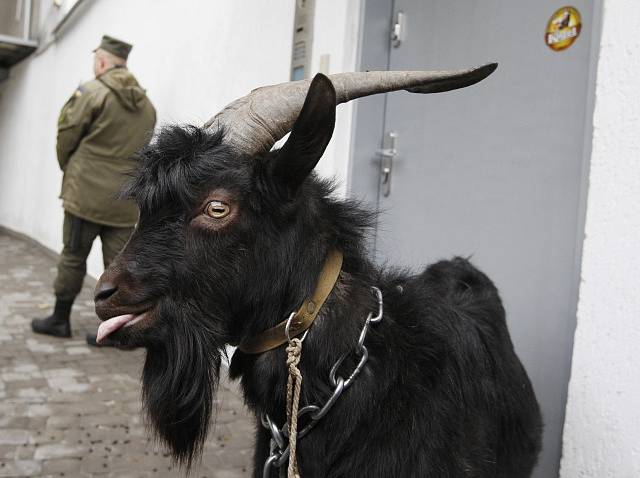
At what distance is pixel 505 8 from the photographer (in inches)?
125

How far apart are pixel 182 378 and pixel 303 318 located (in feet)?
1.18

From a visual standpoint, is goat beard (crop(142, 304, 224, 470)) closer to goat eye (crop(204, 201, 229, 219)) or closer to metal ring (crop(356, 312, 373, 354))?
goat eye (crop(204, 201, 229, 219))

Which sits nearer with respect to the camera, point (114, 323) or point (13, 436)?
point (114, 323)

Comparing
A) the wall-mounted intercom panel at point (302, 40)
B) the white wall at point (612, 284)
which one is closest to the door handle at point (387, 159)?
the wall-mounted intercom panel at point (302, 40)

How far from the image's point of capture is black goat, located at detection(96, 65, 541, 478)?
5.39 ft

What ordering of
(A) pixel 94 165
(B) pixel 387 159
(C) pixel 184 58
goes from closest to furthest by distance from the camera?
1. (B) pixel 387 159
2. (A) pixel 94 165
3. (C) pixel 184 58

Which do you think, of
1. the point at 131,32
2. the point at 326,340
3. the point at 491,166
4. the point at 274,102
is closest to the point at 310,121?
the point at 274,102

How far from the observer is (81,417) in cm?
402

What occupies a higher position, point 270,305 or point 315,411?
point 270,305

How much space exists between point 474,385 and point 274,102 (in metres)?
1.03

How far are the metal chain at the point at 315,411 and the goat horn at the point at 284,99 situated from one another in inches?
22.3

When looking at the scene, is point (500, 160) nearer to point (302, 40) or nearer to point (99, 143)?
point (302, 40)

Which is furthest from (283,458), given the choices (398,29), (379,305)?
(398,29)

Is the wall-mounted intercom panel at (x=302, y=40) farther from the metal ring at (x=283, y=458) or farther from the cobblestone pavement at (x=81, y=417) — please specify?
the metal ring at (x=283, y=458)
